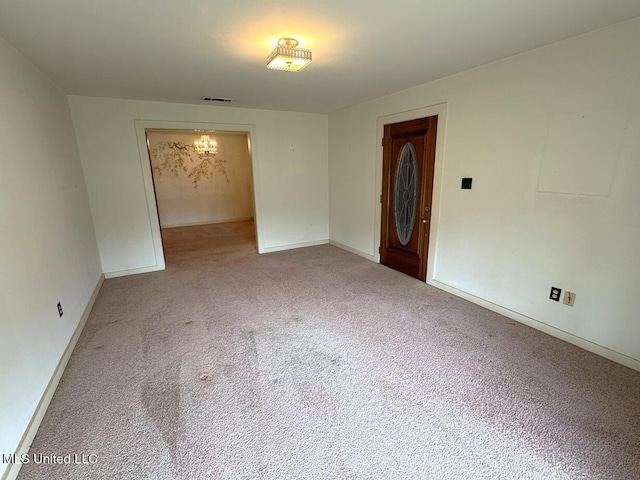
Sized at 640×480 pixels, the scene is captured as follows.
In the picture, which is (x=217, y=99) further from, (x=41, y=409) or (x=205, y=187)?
(x=205, y=187)

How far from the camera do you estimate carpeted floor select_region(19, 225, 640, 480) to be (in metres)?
1.49

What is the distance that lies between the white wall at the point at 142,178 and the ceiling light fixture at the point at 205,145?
3.05 m

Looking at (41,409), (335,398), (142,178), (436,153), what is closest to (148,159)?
(142,178)

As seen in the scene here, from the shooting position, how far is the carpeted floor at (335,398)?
1.49 metres

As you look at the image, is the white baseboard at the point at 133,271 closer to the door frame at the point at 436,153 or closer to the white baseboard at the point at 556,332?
the door frame at the point at 436,153

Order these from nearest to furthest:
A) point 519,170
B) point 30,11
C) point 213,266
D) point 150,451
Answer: point 150,451
point 30,11
point 519,170
point 213,266

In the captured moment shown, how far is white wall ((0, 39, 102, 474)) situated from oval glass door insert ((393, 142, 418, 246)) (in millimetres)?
3658

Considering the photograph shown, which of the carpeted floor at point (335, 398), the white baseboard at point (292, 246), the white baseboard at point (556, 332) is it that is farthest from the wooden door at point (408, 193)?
the white baseboard at point (292, 246)

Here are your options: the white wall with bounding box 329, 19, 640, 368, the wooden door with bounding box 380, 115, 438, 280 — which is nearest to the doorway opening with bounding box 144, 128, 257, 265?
the wooden door with bounding box 380, 115, 438, 280

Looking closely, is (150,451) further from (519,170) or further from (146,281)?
(519,170)

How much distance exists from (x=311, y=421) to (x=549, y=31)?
3.02 meters

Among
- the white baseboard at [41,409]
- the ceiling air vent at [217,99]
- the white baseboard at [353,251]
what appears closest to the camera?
the white baseboard at [41,409]

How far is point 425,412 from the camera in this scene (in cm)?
179

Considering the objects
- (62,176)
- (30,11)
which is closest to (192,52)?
(30,11)
